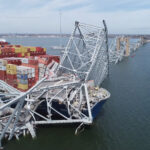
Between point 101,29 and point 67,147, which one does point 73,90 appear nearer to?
point 67,147

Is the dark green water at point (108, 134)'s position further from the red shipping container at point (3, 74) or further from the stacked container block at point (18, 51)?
the stacked container block at point (18, 51)

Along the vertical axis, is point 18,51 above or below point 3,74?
above

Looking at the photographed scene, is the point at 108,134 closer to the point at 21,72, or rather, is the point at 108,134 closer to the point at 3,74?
the point at 21,72

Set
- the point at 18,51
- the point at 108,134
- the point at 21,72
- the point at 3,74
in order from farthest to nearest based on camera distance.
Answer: the point at 18,51 < the point at 3,74 < the point at 21,72 < the point at 108,134

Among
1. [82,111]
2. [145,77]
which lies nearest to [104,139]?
[82,111]

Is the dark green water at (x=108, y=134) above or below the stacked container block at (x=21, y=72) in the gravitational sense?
below

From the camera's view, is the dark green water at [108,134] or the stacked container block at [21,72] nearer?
the dark green water at [108,134]

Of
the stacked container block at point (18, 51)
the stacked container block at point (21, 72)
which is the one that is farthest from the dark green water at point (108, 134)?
the stacked container block at point (18, 51)

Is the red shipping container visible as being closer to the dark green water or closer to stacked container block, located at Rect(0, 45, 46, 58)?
stacked container block, located at Rect(0, 45, 46, 58)

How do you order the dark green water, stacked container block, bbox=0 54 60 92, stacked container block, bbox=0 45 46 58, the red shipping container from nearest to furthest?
the dark green water → stacked container block, bbox=0 54 60 92 → the red shipping container → stacked container block, bbox=0 45 46 58

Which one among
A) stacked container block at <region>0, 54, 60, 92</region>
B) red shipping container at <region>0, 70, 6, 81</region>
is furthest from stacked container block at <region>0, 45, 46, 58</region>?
red shipping container at <region>0, 70, 6, 81</region>

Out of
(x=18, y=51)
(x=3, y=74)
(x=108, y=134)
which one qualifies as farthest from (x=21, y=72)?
(x=18, y=51)
